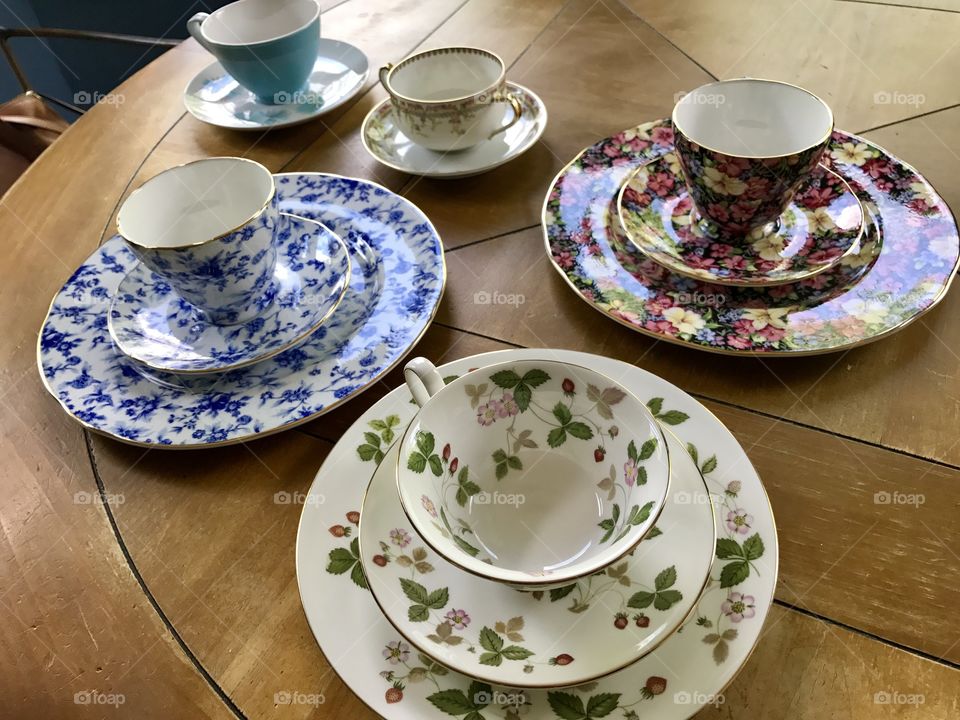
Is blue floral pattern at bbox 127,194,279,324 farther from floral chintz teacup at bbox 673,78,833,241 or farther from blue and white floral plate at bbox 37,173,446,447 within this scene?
floral chintz teacup at bbox 673,78,833,241

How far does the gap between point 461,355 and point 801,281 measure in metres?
0.32

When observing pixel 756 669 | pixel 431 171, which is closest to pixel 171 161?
pixel 431 171

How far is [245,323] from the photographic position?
2.36 feet

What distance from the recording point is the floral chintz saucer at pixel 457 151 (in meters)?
0.87

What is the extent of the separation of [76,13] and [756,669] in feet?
8.61

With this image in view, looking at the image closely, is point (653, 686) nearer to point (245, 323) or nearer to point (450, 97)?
point (245, 323)

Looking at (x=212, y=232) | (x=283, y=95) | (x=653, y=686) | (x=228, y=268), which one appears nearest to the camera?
(x=653, y=686)

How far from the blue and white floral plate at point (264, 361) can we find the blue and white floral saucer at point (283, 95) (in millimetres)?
282

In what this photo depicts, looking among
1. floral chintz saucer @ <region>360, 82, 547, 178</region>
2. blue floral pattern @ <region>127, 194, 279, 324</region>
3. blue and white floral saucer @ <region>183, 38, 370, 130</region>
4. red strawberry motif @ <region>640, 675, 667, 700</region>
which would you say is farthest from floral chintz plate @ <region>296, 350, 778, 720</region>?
blue and white floral saucer @ <region>183, 38, 370, 130</region>

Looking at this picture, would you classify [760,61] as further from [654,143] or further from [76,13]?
[76,13]

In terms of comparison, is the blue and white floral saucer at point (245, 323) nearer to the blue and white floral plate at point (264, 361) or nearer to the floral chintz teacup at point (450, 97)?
the blue and white floral plate at point (264, 361)

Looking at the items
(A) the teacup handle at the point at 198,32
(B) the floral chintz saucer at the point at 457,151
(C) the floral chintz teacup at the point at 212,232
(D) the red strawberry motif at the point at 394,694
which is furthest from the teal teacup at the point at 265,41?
(D) the red strawberry motif at the point at 394,694

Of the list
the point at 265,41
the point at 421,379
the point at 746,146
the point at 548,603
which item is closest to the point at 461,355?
the point at 421,379

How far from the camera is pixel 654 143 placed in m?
0.85
